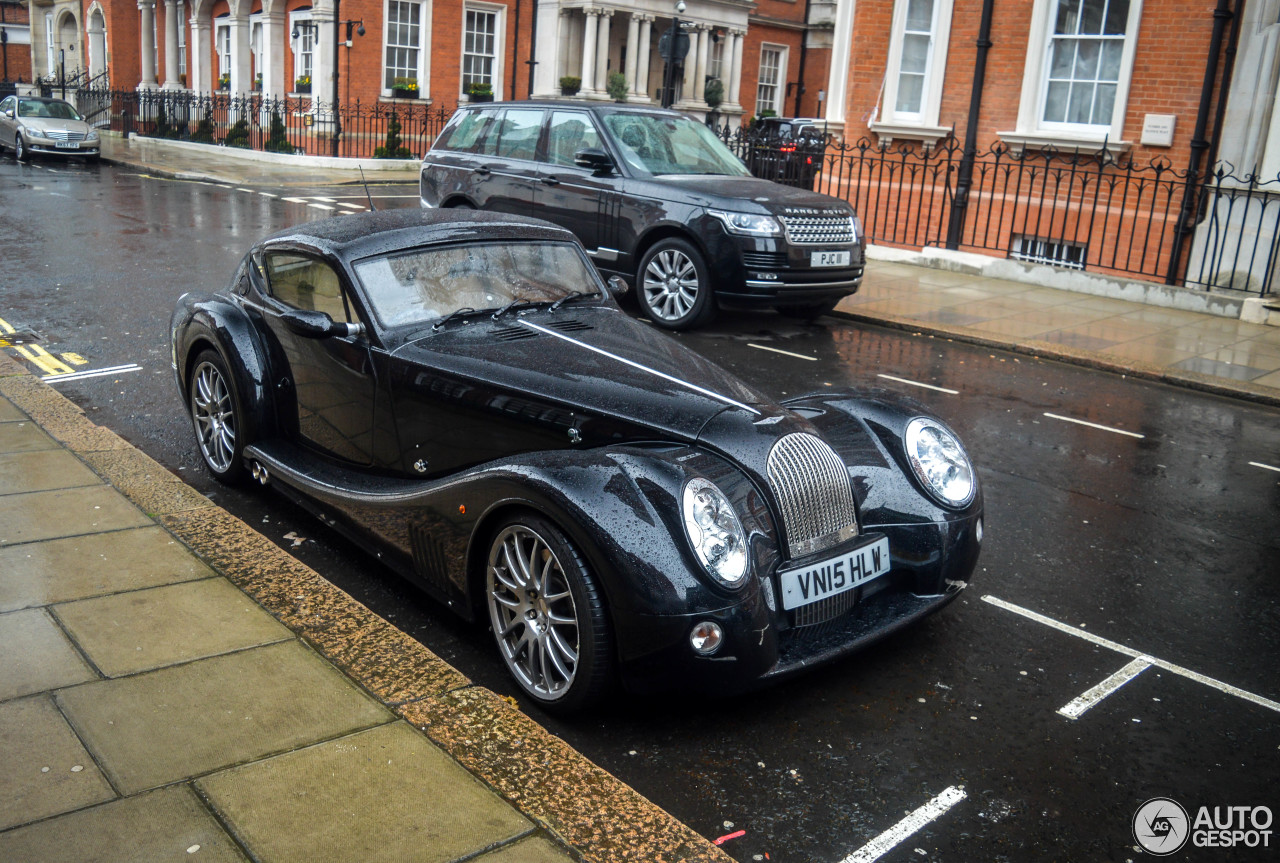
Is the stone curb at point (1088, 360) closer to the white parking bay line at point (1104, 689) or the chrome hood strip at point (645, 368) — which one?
the white parking bay line at point (1104, 689)

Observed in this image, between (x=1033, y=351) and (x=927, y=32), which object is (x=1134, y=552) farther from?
(x=927, y=32)

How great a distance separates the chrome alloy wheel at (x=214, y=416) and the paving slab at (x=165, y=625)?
1406 mm

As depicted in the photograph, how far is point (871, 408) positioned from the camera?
450cm

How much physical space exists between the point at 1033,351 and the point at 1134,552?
17.0ft

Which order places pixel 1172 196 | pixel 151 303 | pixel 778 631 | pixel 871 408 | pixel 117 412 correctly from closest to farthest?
1. pixel 778 631
2. pixel 871 408
3. pixel 117 412
4. pixel 151 303
5. pixel 1172 196

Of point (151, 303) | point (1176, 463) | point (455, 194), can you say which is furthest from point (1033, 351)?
point (151, 303)

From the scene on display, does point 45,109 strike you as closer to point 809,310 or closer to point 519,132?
point 519,132

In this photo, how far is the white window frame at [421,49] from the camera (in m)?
32.3

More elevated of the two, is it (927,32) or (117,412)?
(927,32)

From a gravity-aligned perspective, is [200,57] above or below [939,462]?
above

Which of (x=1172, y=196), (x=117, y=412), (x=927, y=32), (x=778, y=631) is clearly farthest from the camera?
(x=927, y=32)

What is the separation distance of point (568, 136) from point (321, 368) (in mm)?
6603

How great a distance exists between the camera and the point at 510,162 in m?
11.4

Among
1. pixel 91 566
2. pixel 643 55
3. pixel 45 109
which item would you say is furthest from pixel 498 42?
pixel 91 566
